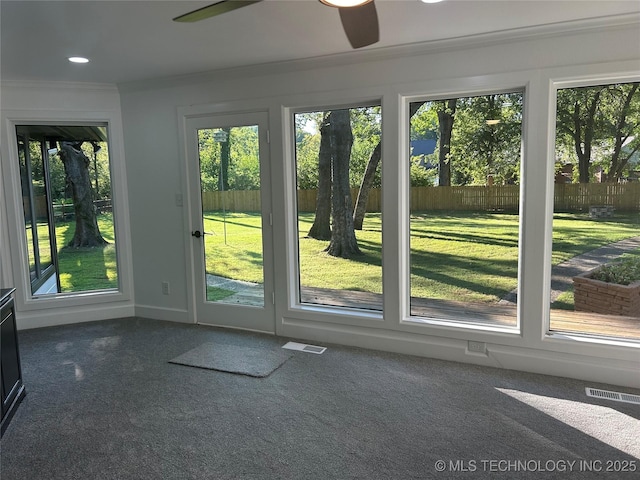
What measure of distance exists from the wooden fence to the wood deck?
0.78 meters

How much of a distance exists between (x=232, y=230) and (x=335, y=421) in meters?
2.27

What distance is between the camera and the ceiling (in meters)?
2.54

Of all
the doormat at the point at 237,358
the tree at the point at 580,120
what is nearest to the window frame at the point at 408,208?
the tree at the point at 580,120

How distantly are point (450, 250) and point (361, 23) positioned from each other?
2095 millimetres

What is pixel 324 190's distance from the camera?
3.99 m

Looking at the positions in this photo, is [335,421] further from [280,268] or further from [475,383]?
[280,268]

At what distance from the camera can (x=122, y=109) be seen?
4562 mm

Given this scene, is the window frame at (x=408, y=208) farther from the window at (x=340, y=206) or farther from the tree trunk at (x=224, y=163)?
the tree trunk at (x=224, y=163)

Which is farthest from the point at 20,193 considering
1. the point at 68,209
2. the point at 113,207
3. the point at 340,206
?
the point at 340,206

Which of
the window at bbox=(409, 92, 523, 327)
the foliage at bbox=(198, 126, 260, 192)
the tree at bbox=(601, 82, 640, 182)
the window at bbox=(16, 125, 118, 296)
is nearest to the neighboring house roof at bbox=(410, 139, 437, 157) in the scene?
the window at bbox=(409, 92, 523, 327)

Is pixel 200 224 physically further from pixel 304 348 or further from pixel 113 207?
pixel 304 348

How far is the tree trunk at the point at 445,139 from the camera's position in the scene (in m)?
3.49

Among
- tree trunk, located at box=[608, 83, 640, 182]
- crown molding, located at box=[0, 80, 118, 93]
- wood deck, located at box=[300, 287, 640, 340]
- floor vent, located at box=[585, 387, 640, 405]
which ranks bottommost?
floor vent, located at box=[585, 387, 640, 405]

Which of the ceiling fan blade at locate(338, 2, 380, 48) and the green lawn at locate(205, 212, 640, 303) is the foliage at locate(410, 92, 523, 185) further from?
the ceiling fan blade at locate(338, 2, 380, 48)
